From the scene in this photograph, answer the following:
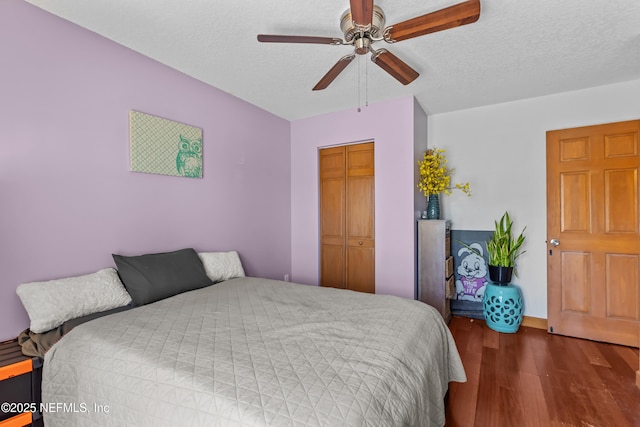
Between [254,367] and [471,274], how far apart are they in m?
3.13

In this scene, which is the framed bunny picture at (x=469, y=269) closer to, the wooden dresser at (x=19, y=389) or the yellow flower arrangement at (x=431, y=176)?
the yellow flower arrangement at (x=431, y=176)

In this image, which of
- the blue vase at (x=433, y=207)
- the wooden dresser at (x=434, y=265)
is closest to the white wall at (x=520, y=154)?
the blue vase at (x=433, y=207)

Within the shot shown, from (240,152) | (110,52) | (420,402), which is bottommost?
(420,402)

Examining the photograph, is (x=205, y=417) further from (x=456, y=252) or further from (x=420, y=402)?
(x=456, y=252)

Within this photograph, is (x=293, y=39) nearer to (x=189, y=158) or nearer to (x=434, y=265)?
(x=189, y=158)

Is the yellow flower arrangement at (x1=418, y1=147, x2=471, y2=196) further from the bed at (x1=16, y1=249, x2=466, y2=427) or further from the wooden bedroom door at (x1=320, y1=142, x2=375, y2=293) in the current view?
the bed at (x1=16, y1=249, x2=466, y2=427)

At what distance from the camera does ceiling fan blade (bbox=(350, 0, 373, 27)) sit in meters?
1.27

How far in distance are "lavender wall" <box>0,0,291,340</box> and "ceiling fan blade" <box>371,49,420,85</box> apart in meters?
1.78

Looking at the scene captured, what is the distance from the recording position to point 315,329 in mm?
1455

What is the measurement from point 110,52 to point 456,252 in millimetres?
3898

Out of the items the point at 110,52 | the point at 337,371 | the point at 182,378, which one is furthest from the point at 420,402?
the point at 110,52

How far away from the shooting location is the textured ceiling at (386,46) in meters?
1.74

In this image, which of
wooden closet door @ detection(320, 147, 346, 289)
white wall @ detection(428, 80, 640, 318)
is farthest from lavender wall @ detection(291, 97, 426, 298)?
white wall @ detection(428, 80, 640, 318)

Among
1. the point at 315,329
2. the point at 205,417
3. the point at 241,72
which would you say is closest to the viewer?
the point at 205,417
